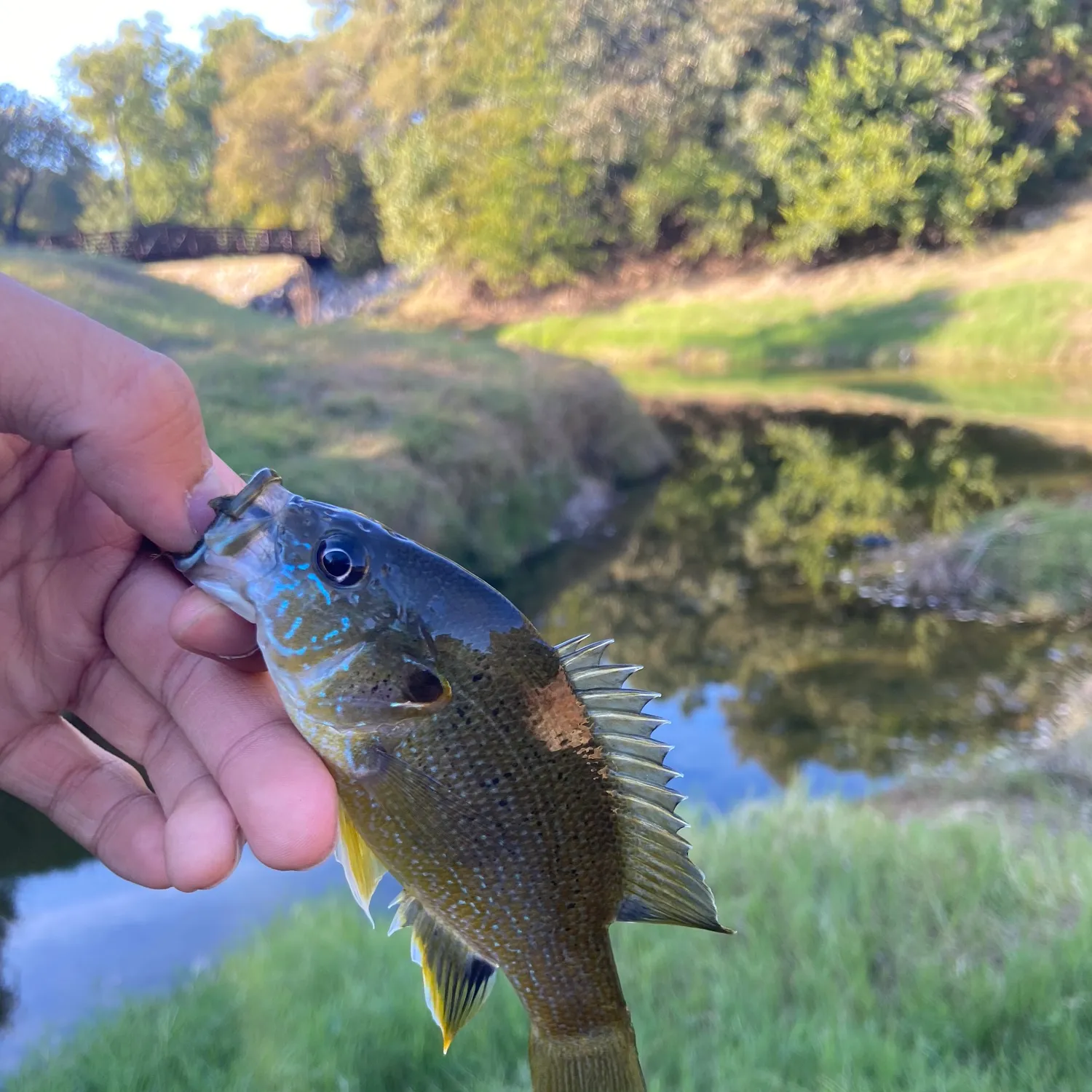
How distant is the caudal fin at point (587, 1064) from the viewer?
6.13 ft

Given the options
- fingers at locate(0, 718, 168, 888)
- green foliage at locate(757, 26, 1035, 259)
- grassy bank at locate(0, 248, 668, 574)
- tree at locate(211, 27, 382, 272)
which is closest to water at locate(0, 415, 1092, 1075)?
grassy bank at locate(0, 248, 668, 574)

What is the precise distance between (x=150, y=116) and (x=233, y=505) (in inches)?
2131

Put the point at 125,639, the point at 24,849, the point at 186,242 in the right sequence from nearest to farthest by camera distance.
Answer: the point at 125,639, the point at 24,849, the point at 186,242

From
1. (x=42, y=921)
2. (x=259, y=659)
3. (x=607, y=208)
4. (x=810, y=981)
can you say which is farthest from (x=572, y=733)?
Result: (x=607, y=208)

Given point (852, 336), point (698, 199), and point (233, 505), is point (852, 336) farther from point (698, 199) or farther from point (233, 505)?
point (233, 505)

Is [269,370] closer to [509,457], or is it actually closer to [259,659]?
[509,457]

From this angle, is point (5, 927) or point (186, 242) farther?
point (186, 242)

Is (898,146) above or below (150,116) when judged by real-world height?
below

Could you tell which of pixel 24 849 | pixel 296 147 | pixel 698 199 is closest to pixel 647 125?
pixel 698 199

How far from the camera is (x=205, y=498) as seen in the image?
6.81ft

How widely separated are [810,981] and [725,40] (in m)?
33.4

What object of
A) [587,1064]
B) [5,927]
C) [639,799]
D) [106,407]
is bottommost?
[5,927]

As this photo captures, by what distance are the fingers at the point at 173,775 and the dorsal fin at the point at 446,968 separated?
0.37m

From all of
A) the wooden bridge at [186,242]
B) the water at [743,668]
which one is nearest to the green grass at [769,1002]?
the water at [743,668]
